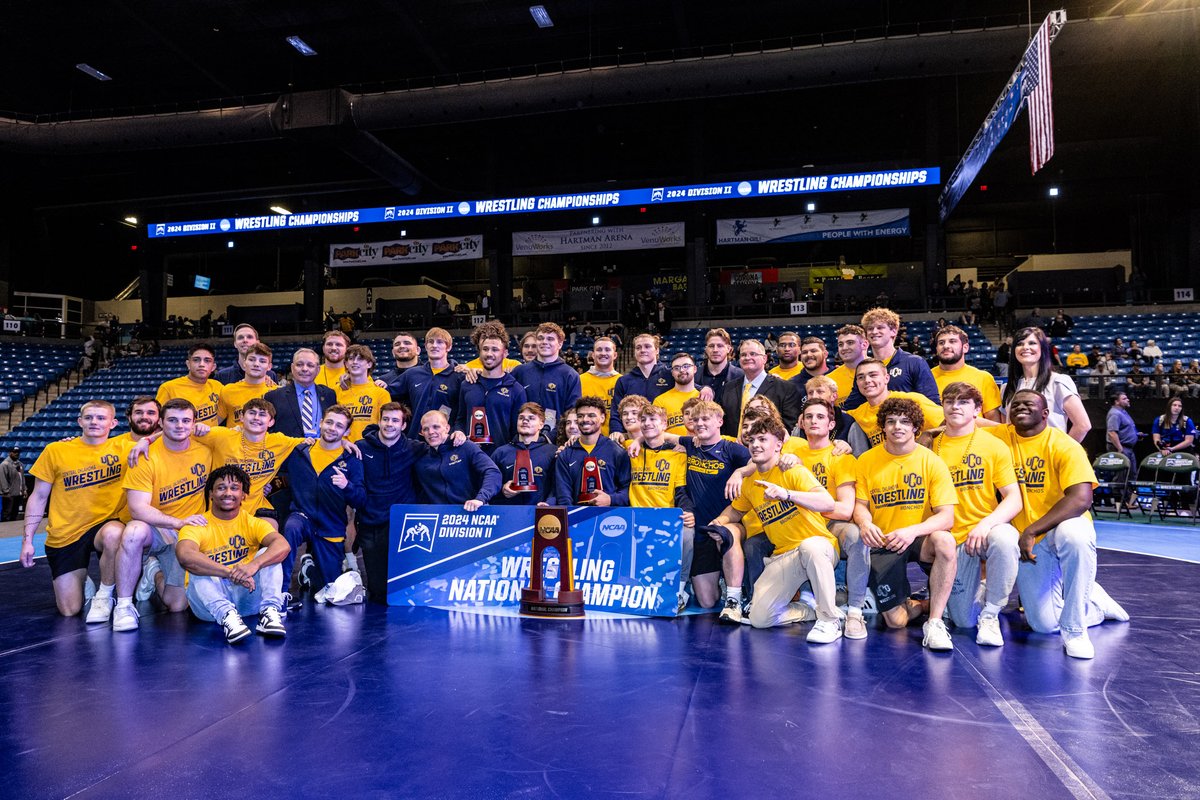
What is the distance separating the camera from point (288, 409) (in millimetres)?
6805

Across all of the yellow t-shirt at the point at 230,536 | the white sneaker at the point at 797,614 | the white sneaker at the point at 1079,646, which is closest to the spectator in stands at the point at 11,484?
the yellow t-shirt at the point at 230,536

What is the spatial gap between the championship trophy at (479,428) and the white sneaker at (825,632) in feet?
10.7

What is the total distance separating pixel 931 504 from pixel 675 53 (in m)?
16.2

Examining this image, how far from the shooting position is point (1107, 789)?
99.3 inches

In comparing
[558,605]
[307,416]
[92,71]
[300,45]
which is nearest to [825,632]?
[558,605]

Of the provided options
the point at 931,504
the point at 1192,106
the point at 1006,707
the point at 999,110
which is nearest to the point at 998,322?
the point at 1192,106

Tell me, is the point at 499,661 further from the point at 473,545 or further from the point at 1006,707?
the point at 1006,707

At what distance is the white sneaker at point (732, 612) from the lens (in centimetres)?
502

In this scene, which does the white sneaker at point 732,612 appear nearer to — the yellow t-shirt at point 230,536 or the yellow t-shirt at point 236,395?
the yellow t-shirt at point 230,536

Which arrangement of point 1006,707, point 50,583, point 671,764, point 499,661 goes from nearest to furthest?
point 671,764 → point 1006,707 → point 499,661 → point 50,583

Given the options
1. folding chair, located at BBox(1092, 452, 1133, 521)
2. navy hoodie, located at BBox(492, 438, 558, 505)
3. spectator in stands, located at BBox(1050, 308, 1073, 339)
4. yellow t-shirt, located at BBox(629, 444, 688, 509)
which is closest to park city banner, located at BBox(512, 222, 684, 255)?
spectator in stands, located at BBox(1050, 308, 1073, 339)

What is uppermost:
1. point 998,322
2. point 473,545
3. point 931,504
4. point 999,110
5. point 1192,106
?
point 1192,106

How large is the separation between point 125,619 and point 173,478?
106cm

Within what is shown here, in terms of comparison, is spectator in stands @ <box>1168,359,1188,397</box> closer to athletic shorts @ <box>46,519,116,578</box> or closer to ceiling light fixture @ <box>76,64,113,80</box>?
athletic shorts @ <box>46,519,116,578</box>
